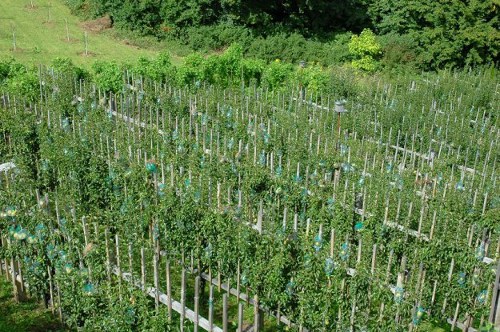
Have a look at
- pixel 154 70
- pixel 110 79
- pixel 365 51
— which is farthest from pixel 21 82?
pixel 365 51

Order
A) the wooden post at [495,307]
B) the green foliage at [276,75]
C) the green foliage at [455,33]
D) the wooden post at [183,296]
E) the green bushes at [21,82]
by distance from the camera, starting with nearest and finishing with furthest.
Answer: the wooden post at [183,296]
the wooden post at [495,307]
the green bushes at [21,82]
the green foliage at [276,75]
the green foliage at [455,33]

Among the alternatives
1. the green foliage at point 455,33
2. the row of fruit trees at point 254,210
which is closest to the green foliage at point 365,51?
the green foliage at point 455,33

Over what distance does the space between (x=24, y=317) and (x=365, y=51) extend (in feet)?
55.8

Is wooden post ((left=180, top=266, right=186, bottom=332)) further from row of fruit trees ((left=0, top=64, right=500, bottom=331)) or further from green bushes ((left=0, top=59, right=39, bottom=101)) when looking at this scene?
green bushes ((left=0, top=59, right=39, bottom=101))

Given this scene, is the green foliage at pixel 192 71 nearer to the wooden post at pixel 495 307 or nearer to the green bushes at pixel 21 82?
the green bushes at pixel 21 82

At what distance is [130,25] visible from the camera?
2520 cm

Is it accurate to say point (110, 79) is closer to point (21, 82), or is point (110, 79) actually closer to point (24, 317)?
point (21, 82)

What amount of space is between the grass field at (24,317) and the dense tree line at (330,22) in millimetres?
16593

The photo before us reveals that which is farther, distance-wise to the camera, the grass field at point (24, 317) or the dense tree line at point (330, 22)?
the dense tree line at point (330, 22)

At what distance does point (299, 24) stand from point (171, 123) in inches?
563

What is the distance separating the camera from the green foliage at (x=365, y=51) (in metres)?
21.4

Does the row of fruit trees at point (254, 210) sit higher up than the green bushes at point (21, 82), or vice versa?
the green bushes at point (21, 82)

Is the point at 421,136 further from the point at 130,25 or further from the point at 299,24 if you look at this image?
the point at 130,25

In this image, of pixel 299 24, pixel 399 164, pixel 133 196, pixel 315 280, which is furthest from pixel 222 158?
pixel 299 24
